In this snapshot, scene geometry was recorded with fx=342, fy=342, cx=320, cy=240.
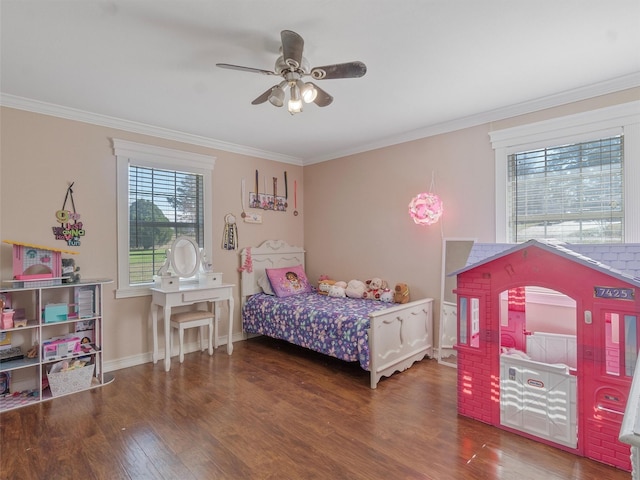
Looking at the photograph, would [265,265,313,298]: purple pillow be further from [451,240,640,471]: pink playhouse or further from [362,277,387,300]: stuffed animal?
[451,240,640,471]: pink playhouse

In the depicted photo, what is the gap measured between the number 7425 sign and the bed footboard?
152 centimetres

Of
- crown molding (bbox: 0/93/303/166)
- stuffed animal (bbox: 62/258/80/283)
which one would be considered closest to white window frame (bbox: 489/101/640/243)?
crown molding (bbox: 0/93/303/166)

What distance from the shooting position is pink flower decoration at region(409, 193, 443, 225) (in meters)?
3.57

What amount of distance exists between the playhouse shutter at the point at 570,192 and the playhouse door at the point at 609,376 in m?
1.06

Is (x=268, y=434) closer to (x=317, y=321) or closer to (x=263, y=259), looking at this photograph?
(x=317, y=321)

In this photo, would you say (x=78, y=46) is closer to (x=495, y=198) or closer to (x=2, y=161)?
(x=2, y=161)

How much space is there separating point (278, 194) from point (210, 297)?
5.99 feet

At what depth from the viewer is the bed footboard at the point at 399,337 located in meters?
2.96

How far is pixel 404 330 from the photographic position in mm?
3295

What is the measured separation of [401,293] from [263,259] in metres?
1.90

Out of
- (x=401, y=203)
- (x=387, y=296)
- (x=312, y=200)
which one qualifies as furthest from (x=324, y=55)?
(x=312, y=200)

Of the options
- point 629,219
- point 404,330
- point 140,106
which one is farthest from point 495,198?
point 140,106

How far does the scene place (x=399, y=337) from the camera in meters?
3.25

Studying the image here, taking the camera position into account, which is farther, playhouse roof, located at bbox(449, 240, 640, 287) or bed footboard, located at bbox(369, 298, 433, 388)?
bed footboard, located at bbox(369, 298, 433, 388)
